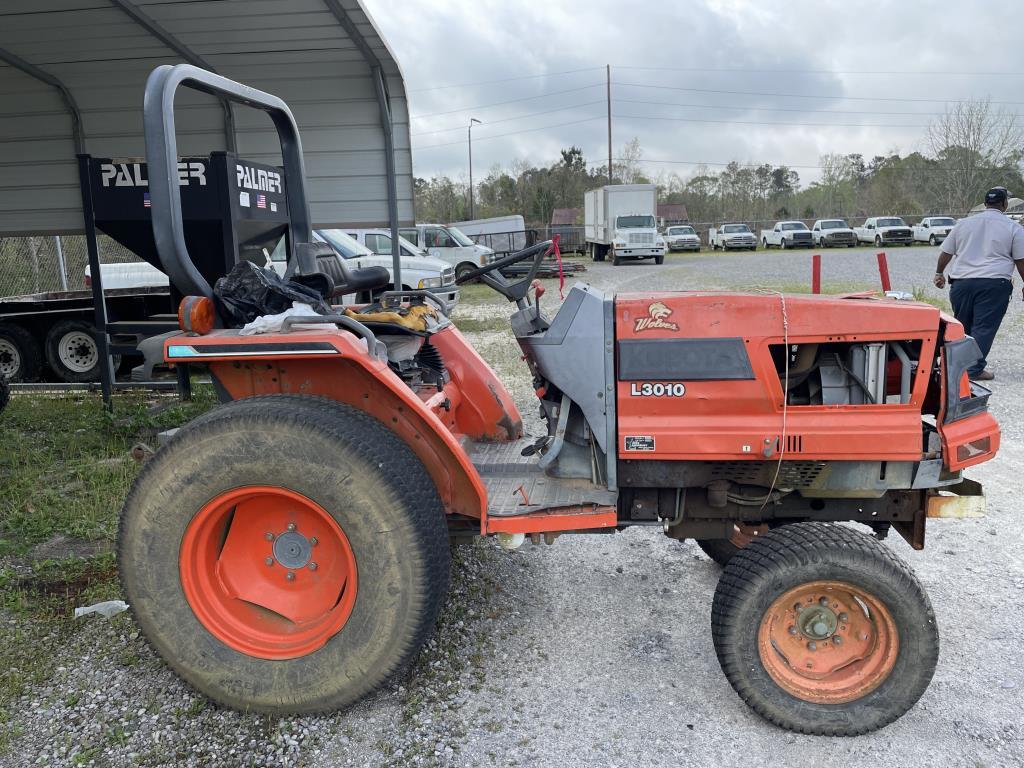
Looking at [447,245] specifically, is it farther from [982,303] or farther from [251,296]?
[251,296]

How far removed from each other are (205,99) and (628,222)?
2134 centimetres

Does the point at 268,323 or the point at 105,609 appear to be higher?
the point at 268,323

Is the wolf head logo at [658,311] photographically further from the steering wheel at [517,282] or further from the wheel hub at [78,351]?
the wheel hub at [78,351]

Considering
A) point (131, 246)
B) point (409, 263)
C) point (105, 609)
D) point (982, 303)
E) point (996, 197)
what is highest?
point (996, 197)

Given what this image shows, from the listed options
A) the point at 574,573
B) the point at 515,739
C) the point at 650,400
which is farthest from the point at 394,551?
the point at 574,573

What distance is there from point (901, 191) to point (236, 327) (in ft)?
165

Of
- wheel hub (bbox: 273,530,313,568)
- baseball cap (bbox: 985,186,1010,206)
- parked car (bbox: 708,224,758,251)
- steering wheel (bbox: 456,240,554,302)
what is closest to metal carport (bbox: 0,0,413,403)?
steering wheel (bbox: 456,240,554,302)

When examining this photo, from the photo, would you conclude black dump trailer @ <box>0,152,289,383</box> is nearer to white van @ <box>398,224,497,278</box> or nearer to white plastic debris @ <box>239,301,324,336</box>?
white plastic debris @ <box>239,301,324,336</box>

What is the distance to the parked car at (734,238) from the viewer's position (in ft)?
115

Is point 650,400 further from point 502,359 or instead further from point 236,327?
point 502,359

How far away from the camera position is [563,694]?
2801 millimetres

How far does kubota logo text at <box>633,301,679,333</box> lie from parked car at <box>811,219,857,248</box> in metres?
34.9

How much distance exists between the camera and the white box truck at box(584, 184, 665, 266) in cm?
2728

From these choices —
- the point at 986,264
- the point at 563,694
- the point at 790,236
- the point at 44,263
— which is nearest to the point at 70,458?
the point at 563,694
